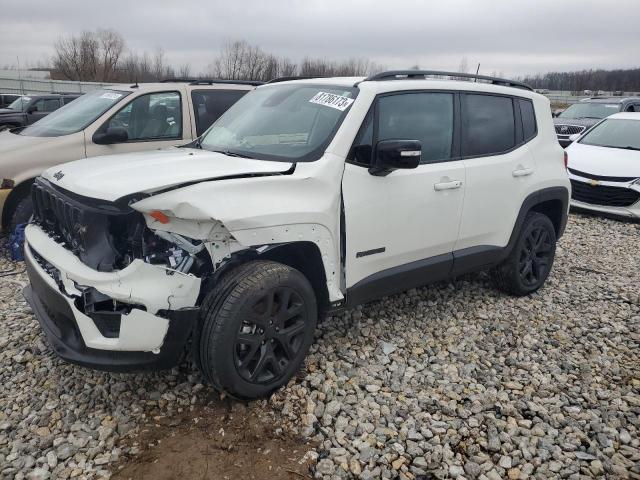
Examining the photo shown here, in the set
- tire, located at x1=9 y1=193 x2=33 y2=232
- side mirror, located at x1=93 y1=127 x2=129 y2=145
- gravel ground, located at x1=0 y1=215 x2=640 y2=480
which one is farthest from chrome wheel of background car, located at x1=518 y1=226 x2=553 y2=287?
tire, located at x1=9 y1=193 x2=33 y2=232

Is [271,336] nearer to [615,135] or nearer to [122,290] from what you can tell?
[122,290]

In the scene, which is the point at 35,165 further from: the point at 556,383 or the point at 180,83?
the point at 556,383

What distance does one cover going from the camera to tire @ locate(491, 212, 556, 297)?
176 inches

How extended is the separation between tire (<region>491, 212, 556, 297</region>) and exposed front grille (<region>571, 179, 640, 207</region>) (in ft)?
12.4

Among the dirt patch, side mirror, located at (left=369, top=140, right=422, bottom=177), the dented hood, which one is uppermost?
side mirror, located at (left=369, top=140, right=422, bottom=177)

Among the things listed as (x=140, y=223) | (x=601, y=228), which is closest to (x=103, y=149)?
(x=140, y=223)

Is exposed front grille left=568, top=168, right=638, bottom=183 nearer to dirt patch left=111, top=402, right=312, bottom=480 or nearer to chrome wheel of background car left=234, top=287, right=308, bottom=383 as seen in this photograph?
chrome wheel of background car left=234, top=287, right=308, bottom=383

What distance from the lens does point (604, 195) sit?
792 centimetres

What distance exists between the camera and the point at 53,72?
157ft

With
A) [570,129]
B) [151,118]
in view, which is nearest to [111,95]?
[151,118]

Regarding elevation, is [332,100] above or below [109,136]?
above

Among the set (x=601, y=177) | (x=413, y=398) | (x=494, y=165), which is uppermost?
(x=494, y=165)

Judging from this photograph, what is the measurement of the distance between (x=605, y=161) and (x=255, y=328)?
24.5ft

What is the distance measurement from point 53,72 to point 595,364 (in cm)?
5470
